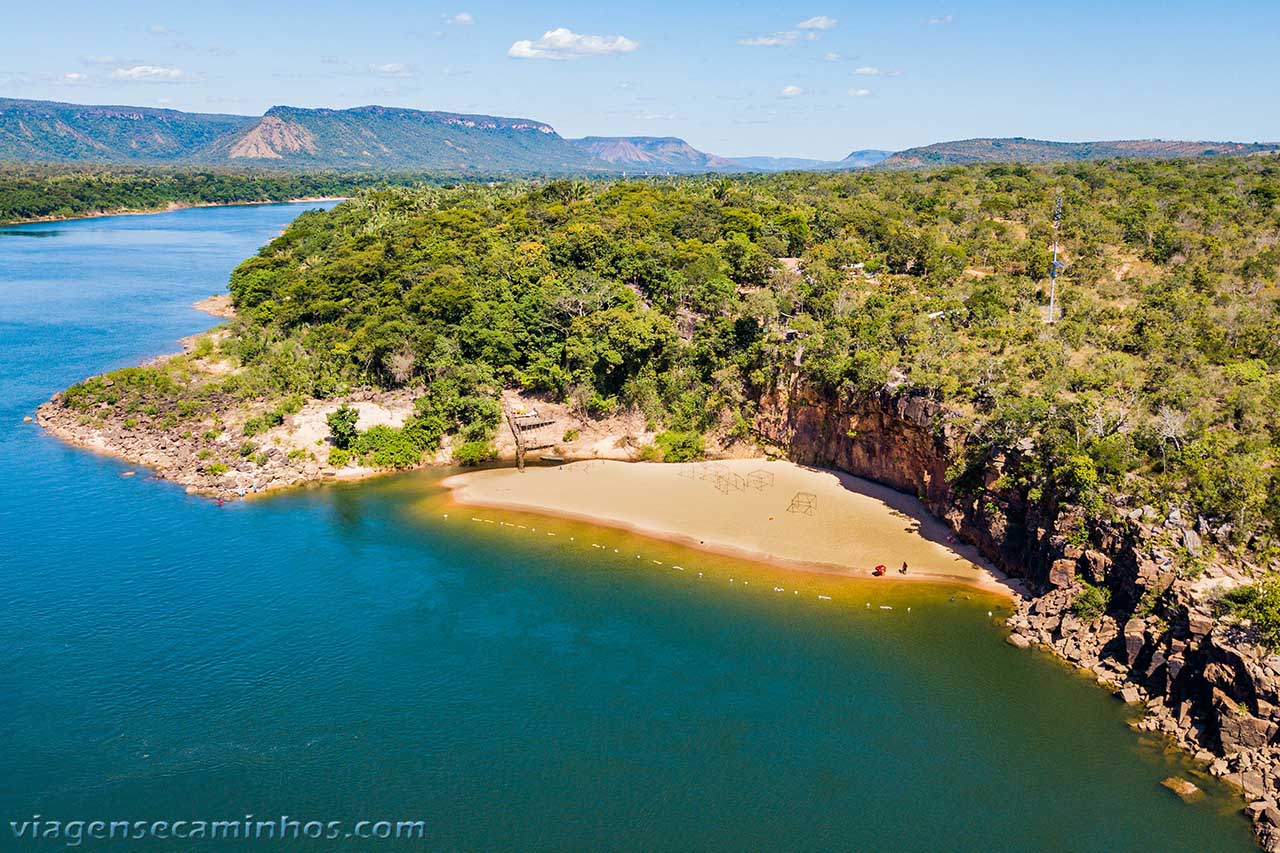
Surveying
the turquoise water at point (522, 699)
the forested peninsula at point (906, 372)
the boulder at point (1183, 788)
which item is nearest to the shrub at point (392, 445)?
the forested peninsula at point (906, 372)

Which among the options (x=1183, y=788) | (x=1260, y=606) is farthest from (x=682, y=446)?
(x=1183, y=788)

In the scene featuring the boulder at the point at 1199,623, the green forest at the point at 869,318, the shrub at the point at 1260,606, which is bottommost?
the boulder at the point at 1199,623

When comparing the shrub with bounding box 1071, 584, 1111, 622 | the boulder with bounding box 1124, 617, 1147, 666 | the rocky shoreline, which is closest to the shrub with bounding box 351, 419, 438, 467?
the rocky shoreline

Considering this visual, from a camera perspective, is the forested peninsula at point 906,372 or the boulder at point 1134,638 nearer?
the boulder at point 1134,638

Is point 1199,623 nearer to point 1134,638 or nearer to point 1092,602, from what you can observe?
point 1134,638

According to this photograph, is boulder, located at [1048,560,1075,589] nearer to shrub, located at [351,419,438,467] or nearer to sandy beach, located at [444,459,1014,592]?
sandy beach, located at [444,459,1014,592]

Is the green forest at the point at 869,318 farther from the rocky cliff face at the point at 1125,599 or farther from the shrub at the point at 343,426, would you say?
the shrub at the point at 343,426

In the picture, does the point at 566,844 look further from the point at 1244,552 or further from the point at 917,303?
the point at 917,303

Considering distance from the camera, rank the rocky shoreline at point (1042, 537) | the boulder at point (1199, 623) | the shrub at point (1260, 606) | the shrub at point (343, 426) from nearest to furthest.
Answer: the shrub at point (1260, 606) → the rocky shoreline at point (1042, 537) → the boulder at point (1199, 623) → the shrub at point (343, 426)
